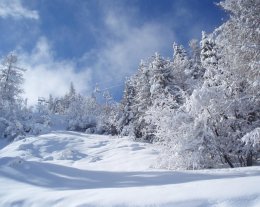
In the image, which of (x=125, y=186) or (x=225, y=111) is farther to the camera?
(x=225, y=111)

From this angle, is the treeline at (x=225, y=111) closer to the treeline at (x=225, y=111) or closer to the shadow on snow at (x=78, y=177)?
the treeline at (x=225, y=111)

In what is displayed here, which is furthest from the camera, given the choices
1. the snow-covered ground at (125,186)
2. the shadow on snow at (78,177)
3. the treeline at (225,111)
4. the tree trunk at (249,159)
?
the tree trunk at (249,159)

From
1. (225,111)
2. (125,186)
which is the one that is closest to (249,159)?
(225,111)

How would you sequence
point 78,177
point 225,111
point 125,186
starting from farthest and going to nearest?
1. point 225,111
2. point 78,177
3. point 125,186

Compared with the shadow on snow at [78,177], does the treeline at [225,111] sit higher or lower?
higher

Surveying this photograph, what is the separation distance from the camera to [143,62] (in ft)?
130

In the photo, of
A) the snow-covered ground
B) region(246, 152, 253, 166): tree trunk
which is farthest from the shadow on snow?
region(246, 152, 253, 166): tree trunk

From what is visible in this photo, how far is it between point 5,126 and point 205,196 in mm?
33181

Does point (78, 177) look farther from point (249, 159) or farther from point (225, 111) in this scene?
point (249, 159)

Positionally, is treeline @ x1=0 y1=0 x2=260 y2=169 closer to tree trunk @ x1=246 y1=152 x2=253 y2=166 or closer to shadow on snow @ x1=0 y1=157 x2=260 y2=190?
tree trunk @ x1=246 y1=152 x2=253 y2=166

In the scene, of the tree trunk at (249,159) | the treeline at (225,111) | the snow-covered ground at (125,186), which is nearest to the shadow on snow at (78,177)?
the snow-covered ground at (125,186)

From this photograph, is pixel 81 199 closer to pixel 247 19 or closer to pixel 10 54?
pixel 247 19

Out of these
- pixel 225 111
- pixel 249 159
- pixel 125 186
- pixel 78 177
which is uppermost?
pixel 225 111

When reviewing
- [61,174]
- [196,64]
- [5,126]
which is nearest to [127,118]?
[196,64]
